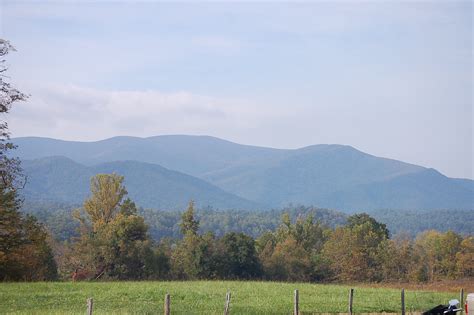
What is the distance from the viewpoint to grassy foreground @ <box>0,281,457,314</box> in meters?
30.3

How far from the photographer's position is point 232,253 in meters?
65.2

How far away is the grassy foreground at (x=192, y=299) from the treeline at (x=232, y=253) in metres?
13.6

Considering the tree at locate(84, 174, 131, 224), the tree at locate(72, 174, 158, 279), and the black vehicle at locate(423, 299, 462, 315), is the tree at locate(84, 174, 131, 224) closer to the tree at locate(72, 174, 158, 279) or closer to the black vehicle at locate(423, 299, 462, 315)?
the tree at locate(72, 174, 158, 279)

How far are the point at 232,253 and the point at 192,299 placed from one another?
29665mm

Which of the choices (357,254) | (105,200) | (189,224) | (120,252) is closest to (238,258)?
(120,252)

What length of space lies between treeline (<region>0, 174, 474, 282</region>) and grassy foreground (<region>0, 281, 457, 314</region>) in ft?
44.6

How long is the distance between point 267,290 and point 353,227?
54.4 m

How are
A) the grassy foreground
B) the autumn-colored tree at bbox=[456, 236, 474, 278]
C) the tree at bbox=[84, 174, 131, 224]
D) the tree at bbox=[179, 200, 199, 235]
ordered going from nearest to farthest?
the grassy foreground < the tree at bbox=[179, 200, 199, 235] < the tree at bbox=[84, 174, 131, 224] < the autumn-colored tree at bbox=[456, 236, 474, 278]

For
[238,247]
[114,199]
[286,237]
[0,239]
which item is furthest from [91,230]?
[0,239]

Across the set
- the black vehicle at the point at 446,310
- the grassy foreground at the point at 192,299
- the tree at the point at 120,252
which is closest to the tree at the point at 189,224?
the tree at the point at 120,252

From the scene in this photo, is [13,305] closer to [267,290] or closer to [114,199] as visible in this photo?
[267,290]

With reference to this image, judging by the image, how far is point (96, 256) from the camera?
2640 inches

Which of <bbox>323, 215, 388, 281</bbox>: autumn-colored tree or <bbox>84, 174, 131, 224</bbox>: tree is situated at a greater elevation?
<bbox>84, 174, 131, 224</bbox>: tree

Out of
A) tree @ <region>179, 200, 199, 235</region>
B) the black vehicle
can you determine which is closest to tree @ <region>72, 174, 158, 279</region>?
tree @ <region>179, 200, 199, 235</region>
